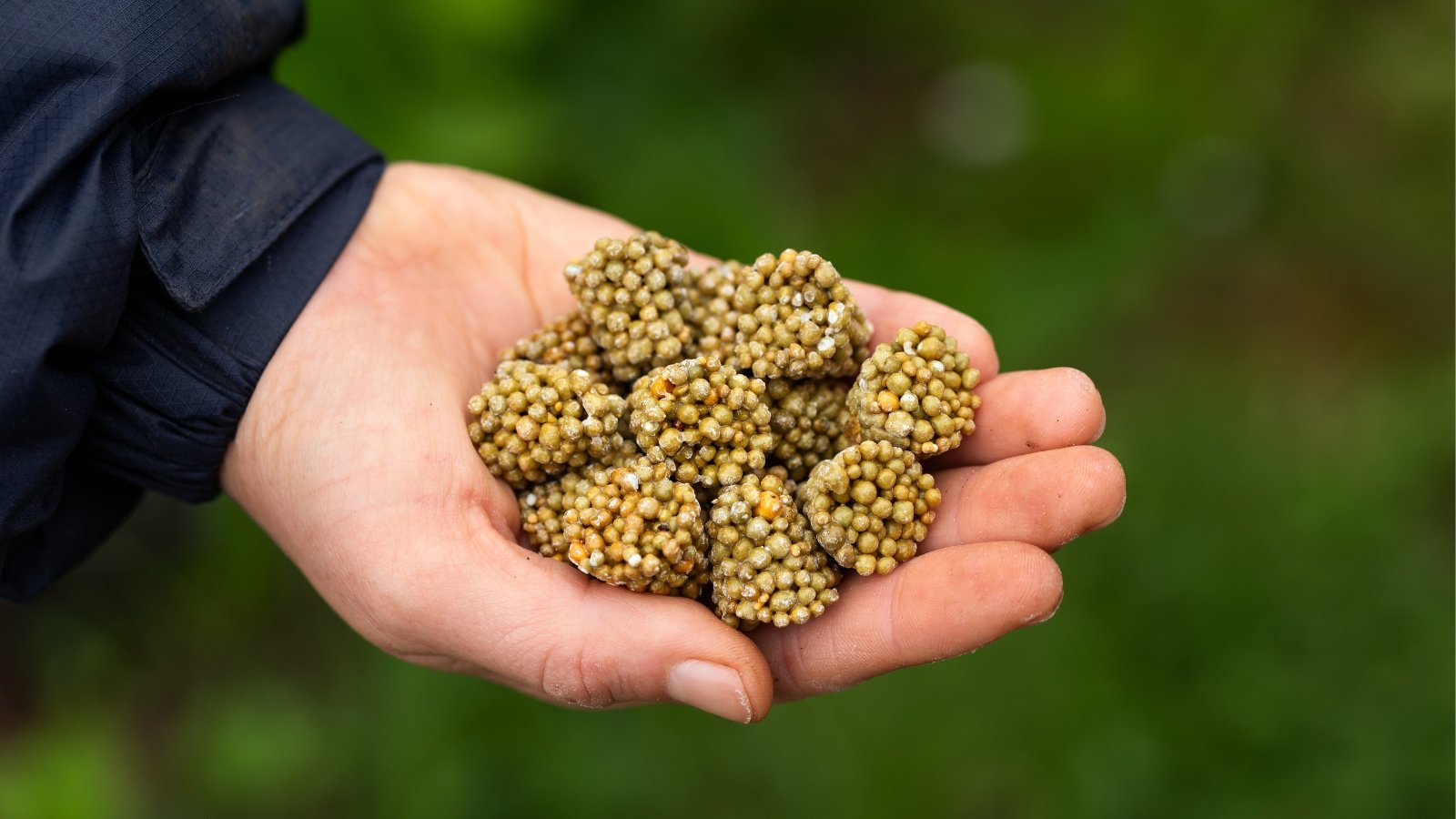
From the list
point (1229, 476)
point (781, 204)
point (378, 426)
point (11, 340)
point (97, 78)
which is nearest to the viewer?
point (11, 340)

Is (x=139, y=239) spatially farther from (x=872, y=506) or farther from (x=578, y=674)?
(x=872, y=506)

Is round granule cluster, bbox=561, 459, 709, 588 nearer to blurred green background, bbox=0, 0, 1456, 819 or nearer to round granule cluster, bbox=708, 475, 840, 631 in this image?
round granule cluster, bbox=708, 475, 840, 631

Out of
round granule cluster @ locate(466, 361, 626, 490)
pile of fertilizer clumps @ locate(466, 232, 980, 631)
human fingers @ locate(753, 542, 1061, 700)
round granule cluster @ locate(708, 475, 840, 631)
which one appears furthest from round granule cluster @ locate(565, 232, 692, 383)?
human fingers @ locate(753, 542, 1061, 700)

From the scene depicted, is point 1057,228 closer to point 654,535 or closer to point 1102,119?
point 1102,119

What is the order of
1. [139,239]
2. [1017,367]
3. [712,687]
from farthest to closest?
[1017,367] < [139,239] < [712,687]

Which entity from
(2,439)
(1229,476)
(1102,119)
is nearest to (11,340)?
(2,439)

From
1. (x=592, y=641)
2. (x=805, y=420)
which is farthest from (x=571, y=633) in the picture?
(x=805, y=420)

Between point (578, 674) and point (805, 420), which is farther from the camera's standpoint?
point (805, 420)
